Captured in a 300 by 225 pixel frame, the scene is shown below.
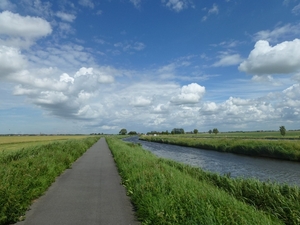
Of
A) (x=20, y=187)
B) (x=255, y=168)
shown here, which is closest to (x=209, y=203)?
(x=20, y=187)

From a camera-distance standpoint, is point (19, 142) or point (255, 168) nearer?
point (255, 168)

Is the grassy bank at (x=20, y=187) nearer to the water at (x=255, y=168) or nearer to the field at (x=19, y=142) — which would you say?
the water at (x=255, y=168)

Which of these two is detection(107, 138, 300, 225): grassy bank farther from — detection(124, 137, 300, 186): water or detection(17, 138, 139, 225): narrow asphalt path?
detection(124, 137, 300, 186): water

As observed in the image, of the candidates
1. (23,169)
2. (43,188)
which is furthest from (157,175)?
(23,169)

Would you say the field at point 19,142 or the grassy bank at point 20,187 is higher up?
the field at point 19,142

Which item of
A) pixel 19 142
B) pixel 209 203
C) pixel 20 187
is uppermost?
pixel 19 142

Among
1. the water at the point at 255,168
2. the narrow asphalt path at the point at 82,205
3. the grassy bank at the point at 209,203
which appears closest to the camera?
the grassy bank at the point at 209,203

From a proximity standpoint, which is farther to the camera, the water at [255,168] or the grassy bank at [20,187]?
the water at [255,168]

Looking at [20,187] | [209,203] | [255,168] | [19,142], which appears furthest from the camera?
[19,142]

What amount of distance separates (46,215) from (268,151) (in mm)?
30798

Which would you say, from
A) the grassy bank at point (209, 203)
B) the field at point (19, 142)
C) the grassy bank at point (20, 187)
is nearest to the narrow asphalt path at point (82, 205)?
the grassy bank at point (20, 187)

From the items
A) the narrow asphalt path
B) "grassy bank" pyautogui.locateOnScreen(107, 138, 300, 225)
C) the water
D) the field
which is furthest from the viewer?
the field

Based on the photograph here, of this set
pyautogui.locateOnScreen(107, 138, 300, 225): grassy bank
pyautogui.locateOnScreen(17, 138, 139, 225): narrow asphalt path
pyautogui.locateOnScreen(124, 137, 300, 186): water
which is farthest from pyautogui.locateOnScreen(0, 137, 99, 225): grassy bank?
pyautogui.locateOnScreen(124, 137, 300, 186): water

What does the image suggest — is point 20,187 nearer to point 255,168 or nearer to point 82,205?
point 82,205
